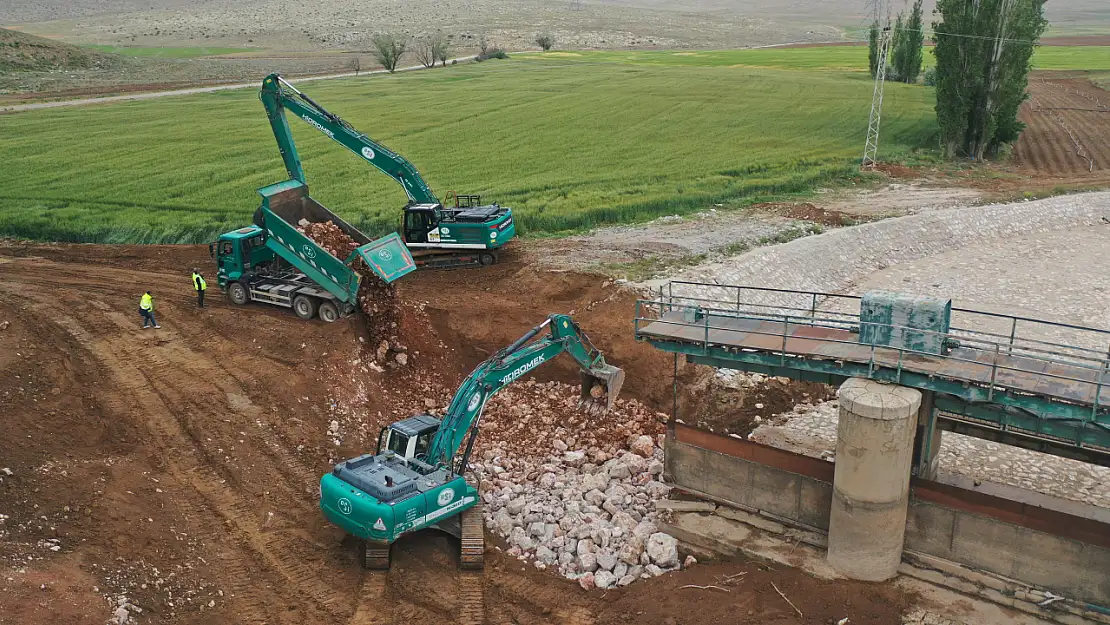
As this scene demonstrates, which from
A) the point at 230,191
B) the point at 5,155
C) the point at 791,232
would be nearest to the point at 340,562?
the point at 791,232

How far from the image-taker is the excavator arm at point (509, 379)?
19562 mm

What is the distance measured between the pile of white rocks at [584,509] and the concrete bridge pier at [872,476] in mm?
3631

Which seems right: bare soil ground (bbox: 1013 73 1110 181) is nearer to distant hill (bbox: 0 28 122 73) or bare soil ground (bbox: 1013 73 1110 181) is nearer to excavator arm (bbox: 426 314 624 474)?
excavator arm (bbox: 426 314 624 474)

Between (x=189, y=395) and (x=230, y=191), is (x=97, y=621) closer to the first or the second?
(x=189, y=395)

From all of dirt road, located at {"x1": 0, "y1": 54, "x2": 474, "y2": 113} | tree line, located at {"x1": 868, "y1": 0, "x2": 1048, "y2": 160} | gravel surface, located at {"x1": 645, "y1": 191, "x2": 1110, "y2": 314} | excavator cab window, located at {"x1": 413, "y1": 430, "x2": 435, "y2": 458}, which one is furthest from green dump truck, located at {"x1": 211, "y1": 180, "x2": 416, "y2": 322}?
dirt road, located at {"x1": 0, "y1": 54, "x2": 474, "y2": 113}

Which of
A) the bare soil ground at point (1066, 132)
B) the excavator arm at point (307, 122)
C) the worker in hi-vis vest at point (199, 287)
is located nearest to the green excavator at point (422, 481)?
the worker in hi-vis vest at point (199, 287)

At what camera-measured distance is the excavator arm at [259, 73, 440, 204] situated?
1217 inches

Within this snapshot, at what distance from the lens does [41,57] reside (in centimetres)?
9994

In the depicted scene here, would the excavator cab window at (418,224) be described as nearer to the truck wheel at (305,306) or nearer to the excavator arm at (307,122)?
the excavator arm at (307,122)

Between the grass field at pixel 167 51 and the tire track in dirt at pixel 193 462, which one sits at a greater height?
the grass field at pixel 167 51

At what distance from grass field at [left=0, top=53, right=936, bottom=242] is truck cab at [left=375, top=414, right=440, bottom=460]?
19.9 meters

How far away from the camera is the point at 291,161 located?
31359 millimetres

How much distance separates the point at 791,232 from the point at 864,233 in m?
2.98

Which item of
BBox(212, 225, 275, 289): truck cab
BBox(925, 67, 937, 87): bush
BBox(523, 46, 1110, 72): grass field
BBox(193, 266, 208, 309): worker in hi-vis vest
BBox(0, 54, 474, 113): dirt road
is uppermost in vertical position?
BBox(523, 46, 1110, 72): grass field
